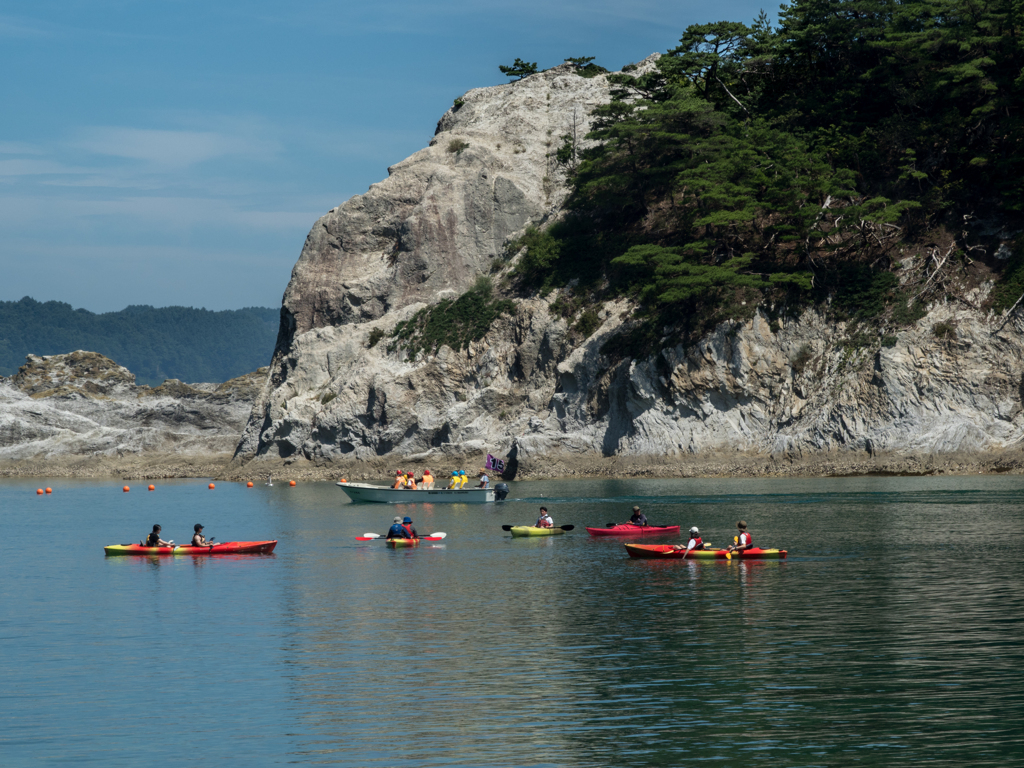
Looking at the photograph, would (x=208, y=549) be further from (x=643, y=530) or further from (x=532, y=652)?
(x=532, y=652)

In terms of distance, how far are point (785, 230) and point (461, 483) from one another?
98.3ft

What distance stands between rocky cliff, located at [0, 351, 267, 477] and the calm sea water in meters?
73.6

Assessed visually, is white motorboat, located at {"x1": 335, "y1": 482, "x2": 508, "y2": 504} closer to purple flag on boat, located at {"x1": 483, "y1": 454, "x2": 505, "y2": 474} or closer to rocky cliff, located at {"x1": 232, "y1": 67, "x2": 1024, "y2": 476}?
purple flag on boat, located at {"x1": 483, "y1": 454, "x2": 505, "y2": 474}

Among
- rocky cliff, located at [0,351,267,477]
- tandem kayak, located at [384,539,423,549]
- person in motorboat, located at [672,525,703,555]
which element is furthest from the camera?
rocky cliff, located at [0,351,267,477]

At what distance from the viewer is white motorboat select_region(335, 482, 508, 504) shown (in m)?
62.7

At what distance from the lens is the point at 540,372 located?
87.5m

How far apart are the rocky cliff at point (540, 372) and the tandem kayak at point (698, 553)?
1321 inches

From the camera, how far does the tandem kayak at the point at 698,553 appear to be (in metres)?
35.0

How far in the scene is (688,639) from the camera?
23.7m

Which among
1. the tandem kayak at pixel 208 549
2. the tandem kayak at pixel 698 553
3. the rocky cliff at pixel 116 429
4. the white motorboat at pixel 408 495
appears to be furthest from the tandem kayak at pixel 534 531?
the rocky cliff at pixel 116 429

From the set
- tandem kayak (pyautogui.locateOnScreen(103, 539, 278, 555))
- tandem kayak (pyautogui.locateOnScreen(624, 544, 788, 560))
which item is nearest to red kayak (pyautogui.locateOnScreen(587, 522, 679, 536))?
tandem kayak (pyautogui.locateOnScreen(624, 544, 788, 560))

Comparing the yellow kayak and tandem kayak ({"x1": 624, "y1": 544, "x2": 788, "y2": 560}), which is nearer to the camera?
tandem kayak ({"x1": 624, "y1": 544, "x2": 788, "y2": 560})

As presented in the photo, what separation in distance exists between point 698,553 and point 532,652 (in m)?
14.7

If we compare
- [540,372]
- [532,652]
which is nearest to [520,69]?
[540,372]
